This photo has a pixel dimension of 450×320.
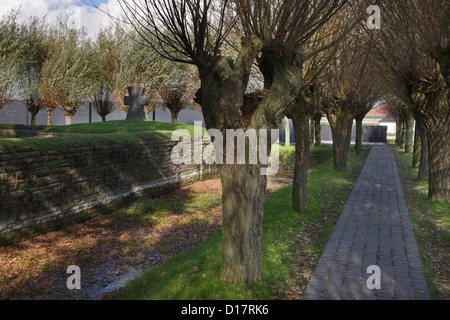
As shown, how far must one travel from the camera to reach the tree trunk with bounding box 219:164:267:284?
19.2 ft

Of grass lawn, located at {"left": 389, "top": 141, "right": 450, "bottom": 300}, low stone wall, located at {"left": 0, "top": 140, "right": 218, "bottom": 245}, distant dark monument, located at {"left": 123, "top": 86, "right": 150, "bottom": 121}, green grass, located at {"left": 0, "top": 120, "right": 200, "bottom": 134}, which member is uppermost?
distant dark monument, located at {"left": 123, "top": 86, "right": 150, "bottom": 121}

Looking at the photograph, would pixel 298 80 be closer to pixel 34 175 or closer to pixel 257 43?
pixel 257 43

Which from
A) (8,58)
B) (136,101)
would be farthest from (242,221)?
(8,58)

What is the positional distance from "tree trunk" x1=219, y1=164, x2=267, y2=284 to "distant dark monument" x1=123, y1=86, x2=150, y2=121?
16.5 m

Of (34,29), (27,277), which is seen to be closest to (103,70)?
(34,29)

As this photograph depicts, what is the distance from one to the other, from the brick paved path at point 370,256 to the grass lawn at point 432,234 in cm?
18

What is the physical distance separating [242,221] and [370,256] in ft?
9.62

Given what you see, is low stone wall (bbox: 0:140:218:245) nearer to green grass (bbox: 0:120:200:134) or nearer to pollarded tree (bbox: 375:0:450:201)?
green grass (bbox: 0:120:200:134)

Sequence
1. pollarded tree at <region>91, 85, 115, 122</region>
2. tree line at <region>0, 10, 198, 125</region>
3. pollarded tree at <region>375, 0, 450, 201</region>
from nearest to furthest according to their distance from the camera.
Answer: pollarded tree at <region>375, 0, 450, 201</region>, tree line at <region>0, 10, 198, 125</region>, pollarded tree at <region>91, 85, 115, 122</region>

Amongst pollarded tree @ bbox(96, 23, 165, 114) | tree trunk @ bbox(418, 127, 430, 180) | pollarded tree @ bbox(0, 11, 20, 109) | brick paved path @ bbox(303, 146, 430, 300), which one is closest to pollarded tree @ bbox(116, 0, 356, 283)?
brick paved path @ bbox(303, 146, 430, 300)

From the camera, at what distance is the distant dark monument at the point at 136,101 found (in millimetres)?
21453

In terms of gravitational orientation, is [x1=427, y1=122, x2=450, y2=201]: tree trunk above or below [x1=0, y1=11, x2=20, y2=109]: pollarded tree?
below

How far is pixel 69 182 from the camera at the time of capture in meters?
10.5

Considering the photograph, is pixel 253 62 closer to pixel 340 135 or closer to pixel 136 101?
pixel 340 135
